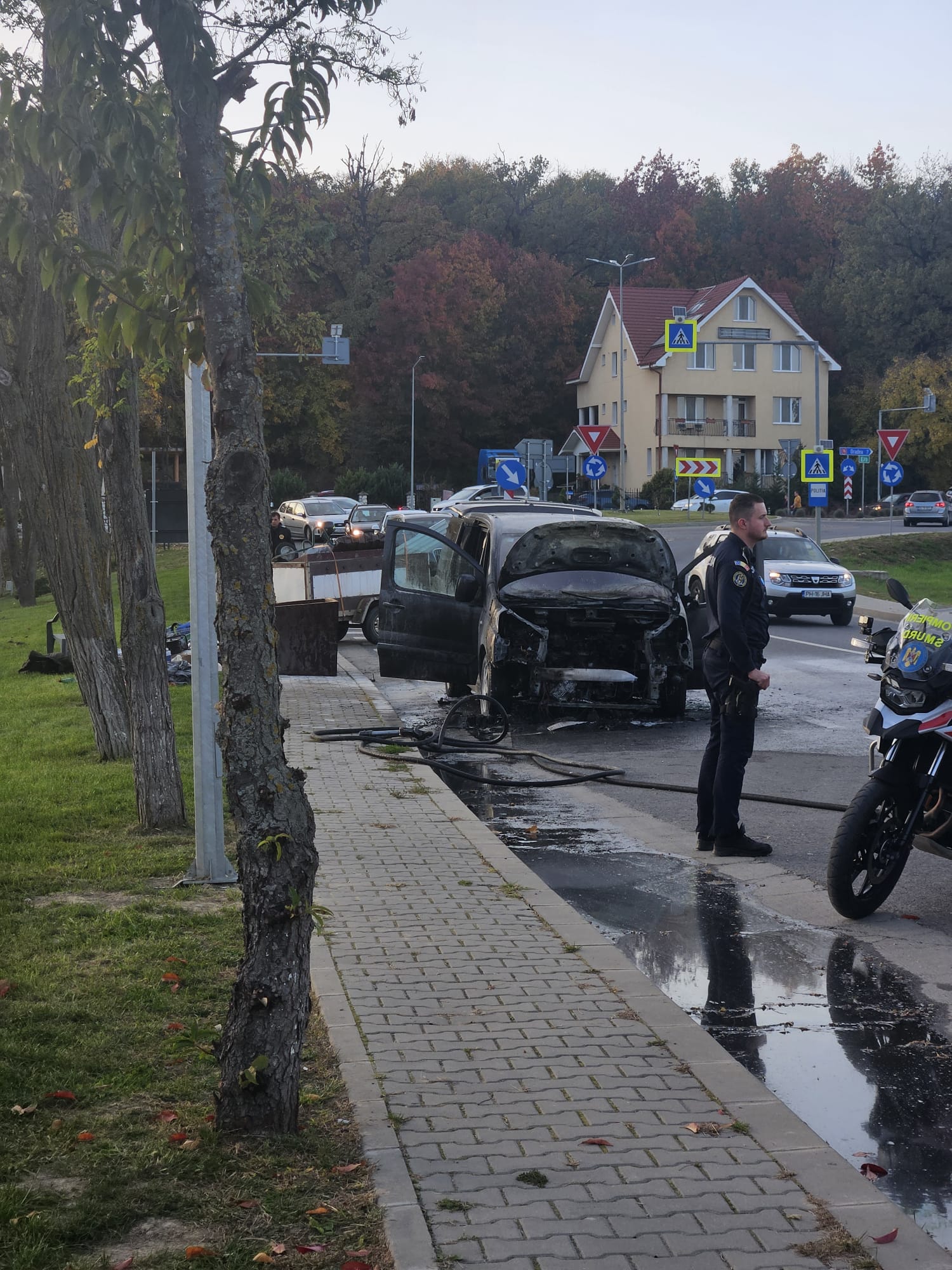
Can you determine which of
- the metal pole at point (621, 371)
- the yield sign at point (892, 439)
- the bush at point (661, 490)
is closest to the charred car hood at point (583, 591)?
the yield sign at point (892, 439)

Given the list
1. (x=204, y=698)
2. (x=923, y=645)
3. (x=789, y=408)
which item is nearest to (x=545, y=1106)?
(x=923, y=645)

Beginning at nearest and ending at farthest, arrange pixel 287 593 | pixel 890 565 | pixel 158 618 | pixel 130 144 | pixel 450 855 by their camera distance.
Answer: pixel 130 144
pixel 450 855
pixel 158 618
pixel 287 593
pixel 890 565

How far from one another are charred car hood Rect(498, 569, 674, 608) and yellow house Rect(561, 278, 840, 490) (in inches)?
2554

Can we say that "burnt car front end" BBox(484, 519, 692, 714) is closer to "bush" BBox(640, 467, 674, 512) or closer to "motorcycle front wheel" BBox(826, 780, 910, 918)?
"motorcycle front wheel" BBox(826, 780, 910, 918)

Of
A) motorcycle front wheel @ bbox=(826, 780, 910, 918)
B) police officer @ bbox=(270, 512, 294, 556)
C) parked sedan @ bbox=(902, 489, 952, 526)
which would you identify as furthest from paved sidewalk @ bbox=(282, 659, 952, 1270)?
parked sedan @ bbox=(902, 489, 952, 526)

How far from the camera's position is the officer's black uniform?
833cm

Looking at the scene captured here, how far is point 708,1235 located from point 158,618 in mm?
6152

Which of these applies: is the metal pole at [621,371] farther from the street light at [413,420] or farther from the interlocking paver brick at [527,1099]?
the interlocking paver brick at [527,1099]

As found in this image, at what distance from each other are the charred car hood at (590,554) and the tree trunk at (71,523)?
395cm

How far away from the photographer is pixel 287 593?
2159 centimetres

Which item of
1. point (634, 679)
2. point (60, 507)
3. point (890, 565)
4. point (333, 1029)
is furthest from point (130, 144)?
point (890, 565)

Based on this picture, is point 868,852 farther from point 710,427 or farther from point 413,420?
point 710,427

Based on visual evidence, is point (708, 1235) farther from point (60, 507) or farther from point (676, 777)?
point (60, 507)

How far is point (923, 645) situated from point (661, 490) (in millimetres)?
64868
